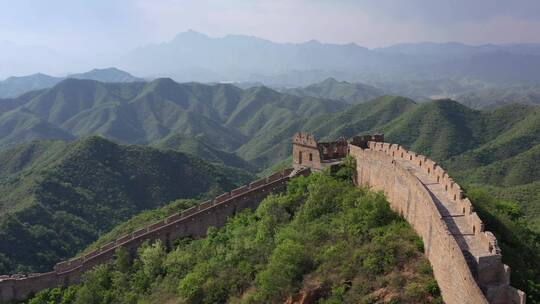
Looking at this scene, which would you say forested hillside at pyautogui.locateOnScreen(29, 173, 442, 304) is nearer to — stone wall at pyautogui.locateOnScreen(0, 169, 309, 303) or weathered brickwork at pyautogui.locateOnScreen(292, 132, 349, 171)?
stone wall at pyautogui.locateOnScreen(0, 169, 309, 303)

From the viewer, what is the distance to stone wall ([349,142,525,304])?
13.2 metres

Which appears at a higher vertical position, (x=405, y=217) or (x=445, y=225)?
(x=445, y=225)

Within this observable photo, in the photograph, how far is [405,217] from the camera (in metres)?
20.2

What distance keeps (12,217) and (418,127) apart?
80180 millimetres

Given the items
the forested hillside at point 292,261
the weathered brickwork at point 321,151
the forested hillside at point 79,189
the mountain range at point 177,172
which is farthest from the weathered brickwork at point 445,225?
the forested hillside at point 79,189

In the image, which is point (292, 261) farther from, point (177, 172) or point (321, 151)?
point (177, 172)

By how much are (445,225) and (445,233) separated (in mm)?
548

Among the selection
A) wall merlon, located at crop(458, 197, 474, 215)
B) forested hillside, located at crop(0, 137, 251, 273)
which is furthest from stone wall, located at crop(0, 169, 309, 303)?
forested hillside, located at crop(0, 137, 251, 273)

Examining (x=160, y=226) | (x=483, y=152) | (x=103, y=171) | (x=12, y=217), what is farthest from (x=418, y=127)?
(x=160, y=226)

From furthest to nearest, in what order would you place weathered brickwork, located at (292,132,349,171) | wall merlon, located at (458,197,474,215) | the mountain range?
the mountain range, weathered brickwork, located at (292,132,349,171), wall merlon, located at (458,197,474,215)

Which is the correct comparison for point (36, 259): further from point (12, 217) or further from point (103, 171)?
point (103, 171)

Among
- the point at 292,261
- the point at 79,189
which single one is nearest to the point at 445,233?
the point at 292,261

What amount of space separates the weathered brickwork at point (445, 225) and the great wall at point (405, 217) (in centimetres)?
2

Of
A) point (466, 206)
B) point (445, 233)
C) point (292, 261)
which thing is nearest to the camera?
point (445, 233)
